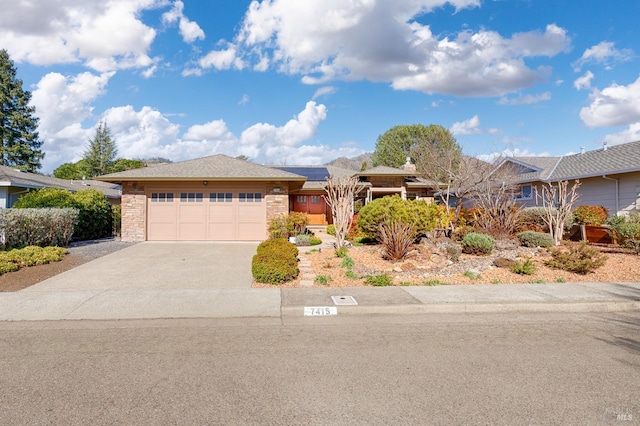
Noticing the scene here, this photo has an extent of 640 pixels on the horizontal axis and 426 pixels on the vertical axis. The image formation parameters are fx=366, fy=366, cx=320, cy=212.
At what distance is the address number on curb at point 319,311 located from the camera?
625 cm

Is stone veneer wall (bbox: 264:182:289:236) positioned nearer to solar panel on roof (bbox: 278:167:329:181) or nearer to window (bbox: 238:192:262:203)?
window (bbox: 238:192:262:203)

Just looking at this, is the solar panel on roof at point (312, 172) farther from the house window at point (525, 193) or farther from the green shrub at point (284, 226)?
the house window at point (525, 193)

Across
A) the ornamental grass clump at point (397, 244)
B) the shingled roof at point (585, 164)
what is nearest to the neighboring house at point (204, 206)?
the ornamental grass clump at point (397, 244)

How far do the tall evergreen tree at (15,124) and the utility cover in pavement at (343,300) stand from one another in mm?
44863

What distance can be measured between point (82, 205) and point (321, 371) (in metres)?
15.9

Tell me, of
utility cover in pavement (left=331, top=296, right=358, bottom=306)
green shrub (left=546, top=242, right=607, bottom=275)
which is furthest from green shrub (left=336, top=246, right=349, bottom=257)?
green shrub (left=546, top=242, right=607, bottom=275)

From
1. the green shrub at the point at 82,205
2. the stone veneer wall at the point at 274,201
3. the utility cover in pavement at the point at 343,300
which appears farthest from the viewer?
the stone veneer wall at the point at 274,201

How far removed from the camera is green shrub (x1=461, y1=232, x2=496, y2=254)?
36.6ft

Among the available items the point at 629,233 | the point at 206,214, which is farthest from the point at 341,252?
the point at 629,233

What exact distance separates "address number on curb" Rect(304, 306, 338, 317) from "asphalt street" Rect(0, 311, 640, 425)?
32 centimetres

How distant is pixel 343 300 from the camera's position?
6.87m

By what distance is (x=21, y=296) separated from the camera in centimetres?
722

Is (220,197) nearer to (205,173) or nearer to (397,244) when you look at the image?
(205,173)

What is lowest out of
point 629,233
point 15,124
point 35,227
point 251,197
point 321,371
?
point 321,371
